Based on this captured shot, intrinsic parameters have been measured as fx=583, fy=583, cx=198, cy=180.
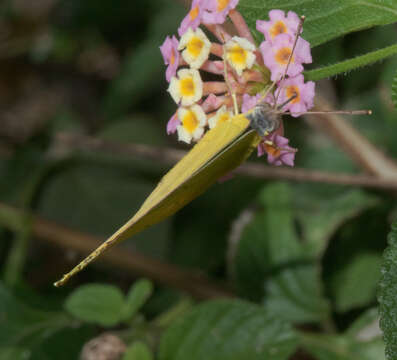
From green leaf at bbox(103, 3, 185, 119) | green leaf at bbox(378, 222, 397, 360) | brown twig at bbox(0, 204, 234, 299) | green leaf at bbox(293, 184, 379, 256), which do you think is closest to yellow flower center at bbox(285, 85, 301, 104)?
green leaf at bbox(378, 222, 397, 360)

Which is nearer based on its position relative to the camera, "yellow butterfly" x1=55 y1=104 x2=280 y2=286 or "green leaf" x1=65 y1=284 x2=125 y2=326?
"yellow butterfly" x1=55 y1=104 x2=280 y2=286

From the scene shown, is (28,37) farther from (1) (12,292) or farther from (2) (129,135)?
(1) (12,292)

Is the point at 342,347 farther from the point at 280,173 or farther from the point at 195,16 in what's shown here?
the point at 195,16

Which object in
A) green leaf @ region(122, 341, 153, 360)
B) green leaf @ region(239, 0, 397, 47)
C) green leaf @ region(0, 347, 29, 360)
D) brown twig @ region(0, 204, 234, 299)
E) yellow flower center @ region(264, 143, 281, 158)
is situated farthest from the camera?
brown twig @ region(0, 204, 234, 299)

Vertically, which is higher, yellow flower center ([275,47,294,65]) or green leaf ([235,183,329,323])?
yellow flower center ([275,47,294,65])

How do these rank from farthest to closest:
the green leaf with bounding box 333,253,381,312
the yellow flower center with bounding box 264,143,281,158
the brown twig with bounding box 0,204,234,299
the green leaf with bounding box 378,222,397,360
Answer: the brown twig with bounding box 0,204,234,299, the green leaf with bounding box 333,253,381,312, the yellow flower center with bounding box 264,143,281,158, the green leaf with bounding box 378,222,397,360

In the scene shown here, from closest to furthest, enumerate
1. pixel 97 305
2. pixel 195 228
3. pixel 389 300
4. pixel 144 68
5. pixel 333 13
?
1. pixel 389 300
2. pixel 333 13
3. pixel 97 305
4. pixel 195 228
5. pixel 144 68

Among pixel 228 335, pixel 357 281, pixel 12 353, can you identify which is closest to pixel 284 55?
pixel 228 335

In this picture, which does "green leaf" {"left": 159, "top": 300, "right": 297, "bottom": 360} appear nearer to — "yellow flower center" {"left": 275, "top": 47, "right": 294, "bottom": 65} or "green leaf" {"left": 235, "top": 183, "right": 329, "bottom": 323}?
"green leaf" {"left": 235, "top": 183, "right": 329, "bottom": 323}
